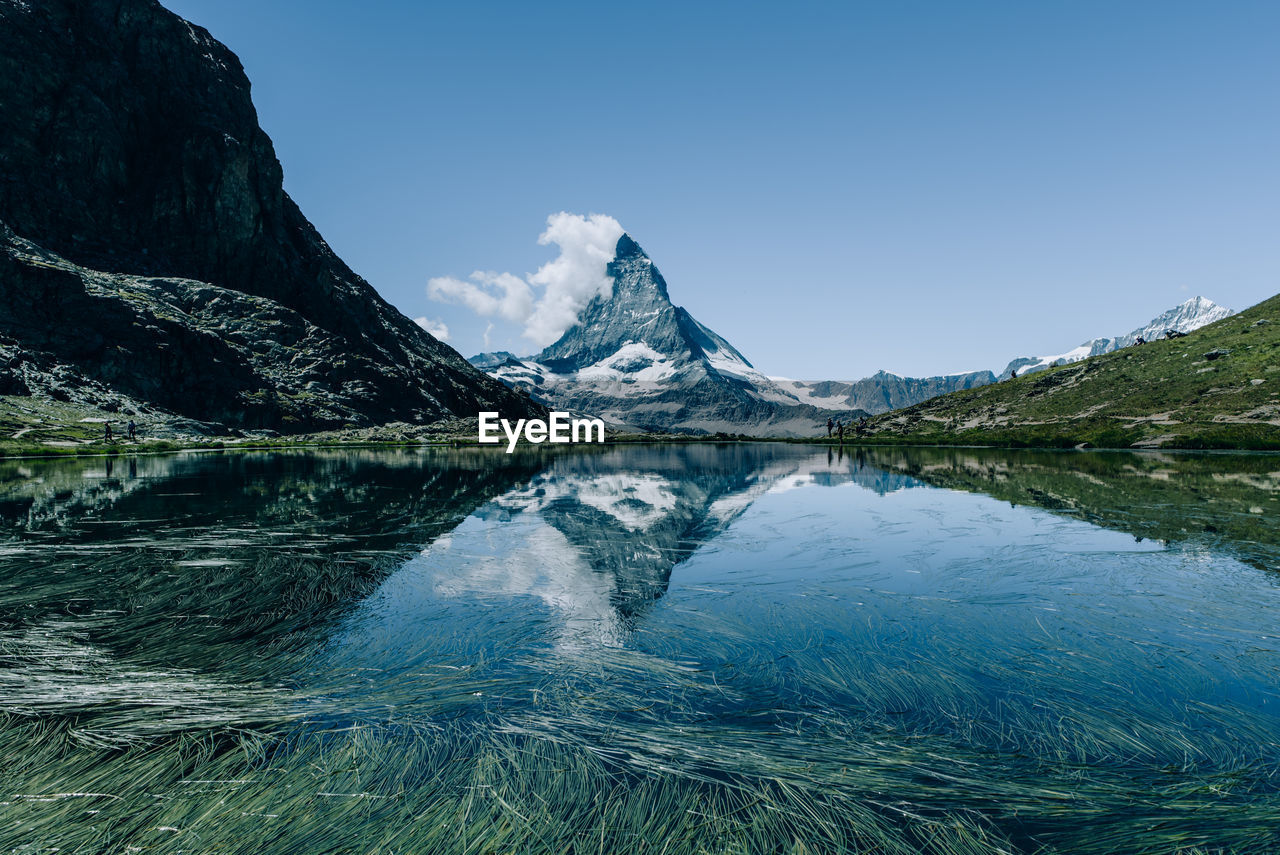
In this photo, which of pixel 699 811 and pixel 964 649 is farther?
pixel 964 649

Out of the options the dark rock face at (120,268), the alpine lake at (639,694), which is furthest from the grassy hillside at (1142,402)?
the dark rock face at (120,268)

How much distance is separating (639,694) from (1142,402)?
15433 centimetres

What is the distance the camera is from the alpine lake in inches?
250

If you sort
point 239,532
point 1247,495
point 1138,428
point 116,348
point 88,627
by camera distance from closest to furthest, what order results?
point 88,627, point 239,532, point 1247,495, point 1138,428, point 116,348

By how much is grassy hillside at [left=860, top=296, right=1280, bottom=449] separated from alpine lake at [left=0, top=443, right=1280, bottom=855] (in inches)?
3934

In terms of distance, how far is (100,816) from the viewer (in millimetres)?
6402

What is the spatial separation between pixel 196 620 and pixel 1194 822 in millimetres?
16609

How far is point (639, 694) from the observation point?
9.38 meters

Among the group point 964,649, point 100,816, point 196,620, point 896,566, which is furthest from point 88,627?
point 896,566

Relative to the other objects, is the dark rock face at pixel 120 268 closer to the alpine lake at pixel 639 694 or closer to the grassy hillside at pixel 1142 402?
the alpine lake at pixel 639 694

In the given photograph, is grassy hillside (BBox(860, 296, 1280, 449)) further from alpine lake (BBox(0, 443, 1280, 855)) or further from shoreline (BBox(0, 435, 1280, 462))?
alpine lake (BBox(0, 443, 1280, 855))

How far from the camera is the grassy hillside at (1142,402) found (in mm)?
99062

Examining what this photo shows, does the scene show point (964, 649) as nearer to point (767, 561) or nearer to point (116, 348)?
point (767, 561)

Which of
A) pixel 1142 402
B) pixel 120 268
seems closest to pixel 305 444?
pixel 120 268
